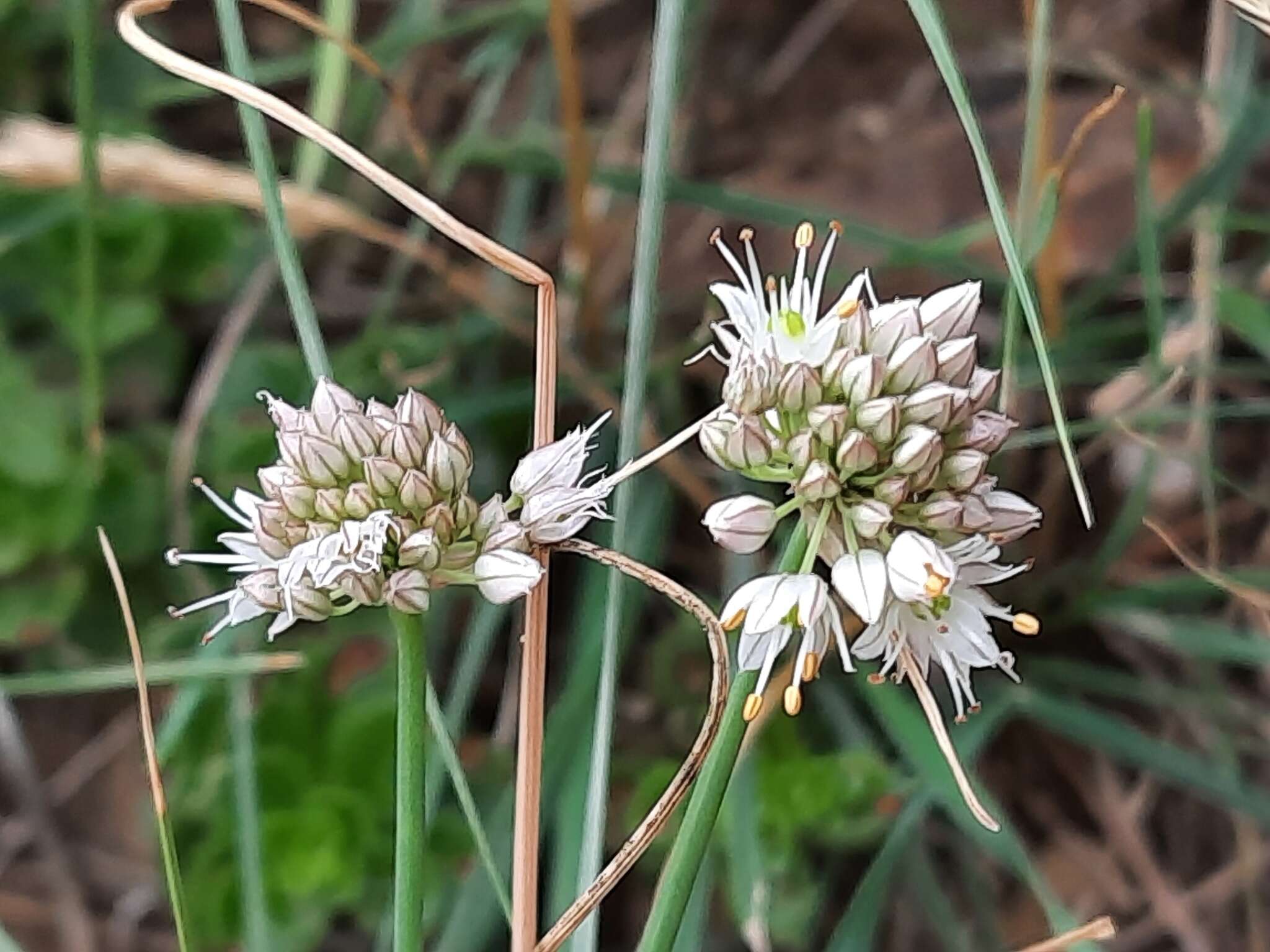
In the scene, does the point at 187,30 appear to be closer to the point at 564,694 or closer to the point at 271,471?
the point at 564,694

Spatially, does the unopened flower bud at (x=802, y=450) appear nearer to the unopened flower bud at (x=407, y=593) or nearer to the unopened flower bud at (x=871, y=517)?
the unopened flower bud at (x=871, y=517)

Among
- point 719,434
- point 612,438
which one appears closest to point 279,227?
point 719,434

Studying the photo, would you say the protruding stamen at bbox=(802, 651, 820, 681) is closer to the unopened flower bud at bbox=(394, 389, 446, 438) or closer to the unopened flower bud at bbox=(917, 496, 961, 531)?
the unopened flower bud at bbox=(917, 496, 961, 531)

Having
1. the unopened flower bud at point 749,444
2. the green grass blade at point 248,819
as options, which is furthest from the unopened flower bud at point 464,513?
the green grass blade at point 248,819

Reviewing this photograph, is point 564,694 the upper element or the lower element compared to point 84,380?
lower

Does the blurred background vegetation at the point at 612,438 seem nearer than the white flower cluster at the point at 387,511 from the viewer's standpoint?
No

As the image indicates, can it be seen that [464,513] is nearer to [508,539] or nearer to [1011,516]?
[508,539]

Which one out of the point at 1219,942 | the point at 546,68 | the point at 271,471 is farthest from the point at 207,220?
the point at 1219,942
